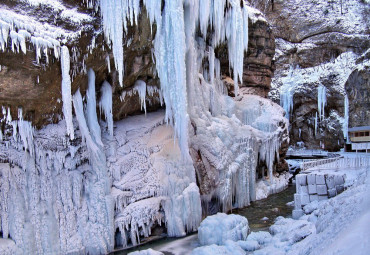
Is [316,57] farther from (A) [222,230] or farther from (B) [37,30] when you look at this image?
(B) [37,30]

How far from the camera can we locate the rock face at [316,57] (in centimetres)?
2538

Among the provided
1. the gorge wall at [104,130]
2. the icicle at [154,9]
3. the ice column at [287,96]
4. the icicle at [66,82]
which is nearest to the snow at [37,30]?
the gorge wall at [104,130]

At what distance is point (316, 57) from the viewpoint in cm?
2759

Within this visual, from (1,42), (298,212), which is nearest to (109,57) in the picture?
(1,42)

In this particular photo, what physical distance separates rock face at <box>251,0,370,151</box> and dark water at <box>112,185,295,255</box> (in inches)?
395

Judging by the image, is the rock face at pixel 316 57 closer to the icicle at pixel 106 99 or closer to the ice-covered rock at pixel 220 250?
the icicle at pixel 106 99

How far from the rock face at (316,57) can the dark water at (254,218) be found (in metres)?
10.0

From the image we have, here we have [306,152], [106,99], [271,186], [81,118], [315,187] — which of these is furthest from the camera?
[306,152]

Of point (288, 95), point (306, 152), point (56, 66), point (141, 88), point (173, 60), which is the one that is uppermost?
point (288, 95)

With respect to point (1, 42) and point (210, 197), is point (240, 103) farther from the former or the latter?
point (1, 42)

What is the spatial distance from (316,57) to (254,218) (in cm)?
2003

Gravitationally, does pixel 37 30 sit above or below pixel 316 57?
below

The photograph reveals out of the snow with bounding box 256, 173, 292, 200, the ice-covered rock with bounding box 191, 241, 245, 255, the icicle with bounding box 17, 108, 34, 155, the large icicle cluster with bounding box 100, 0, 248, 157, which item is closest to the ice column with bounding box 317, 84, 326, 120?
the snow with bounding box 256, 173, 292, 200

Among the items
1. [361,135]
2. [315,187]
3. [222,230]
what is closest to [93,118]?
[222,230]
